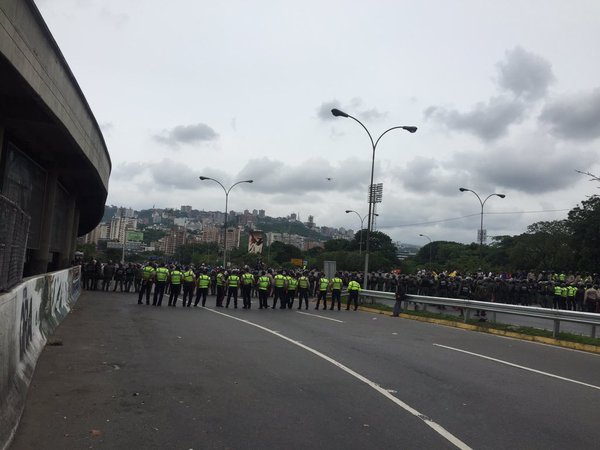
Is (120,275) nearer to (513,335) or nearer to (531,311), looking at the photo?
(513,335)

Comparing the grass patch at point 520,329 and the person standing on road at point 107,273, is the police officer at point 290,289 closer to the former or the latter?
the grass patch at point 520,329

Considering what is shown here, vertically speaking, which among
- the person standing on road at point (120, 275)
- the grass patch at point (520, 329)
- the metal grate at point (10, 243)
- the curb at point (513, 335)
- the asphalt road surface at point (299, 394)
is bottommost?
the asphalt road surface at point (299, 394)

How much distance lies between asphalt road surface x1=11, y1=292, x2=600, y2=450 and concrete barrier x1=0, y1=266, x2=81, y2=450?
22 cm

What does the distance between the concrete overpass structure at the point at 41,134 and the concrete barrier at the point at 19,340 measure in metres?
4.32

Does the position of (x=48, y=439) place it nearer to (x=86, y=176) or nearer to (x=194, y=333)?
(x=194, y=333)

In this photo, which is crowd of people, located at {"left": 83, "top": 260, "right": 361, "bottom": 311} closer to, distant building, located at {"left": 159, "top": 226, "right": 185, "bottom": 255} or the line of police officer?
the line of police officer

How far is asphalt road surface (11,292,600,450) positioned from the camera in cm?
538

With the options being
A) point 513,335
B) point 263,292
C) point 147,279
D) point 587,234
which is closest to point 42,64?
point 147,279

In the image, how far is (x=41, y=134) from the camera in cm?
1645

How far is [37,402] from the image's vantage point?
638cm

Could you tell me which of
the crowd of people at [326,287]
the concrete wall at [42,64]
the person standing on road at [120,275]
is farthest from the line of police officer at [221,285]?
the person standing on road at [120,275]

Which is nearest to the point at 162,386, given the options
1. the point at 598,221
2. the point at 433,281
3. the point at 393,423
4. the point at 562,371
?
the point at 393,423

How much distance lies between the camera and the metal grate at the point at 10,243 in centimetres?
622

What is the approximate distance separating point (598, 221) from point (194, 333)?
3942cm
